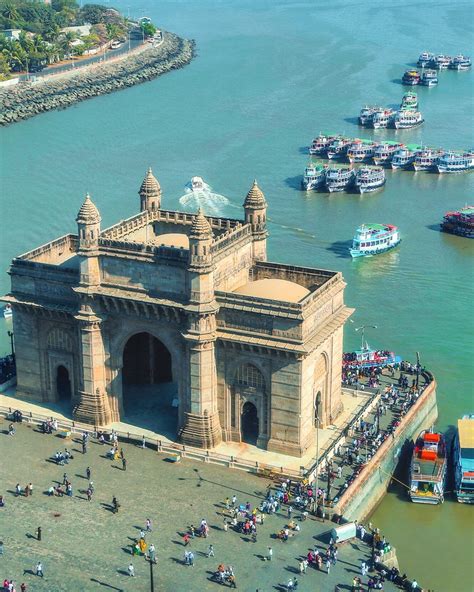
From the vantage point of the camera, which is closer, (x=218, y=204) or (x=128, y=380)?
(x=128, y=380)

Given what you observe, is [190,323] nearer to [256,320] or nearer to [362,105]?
[256,320]

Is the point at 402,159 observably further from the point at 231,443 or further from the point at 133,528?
the point at 133,528

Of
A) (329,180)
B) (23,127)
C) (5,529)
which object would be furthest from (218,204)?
(5,529)

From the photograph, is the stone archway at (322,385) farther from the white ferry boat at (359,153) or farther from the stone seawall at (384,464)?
the white ferry boat at (359,153)

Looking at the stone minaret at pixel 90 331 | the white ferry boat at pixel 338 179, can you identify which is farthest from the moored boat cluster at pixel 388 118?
the stone minaret at pixel 90 331

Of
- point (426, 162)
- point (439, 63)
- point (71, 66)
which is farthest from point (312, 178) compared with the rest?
point (439, 63)

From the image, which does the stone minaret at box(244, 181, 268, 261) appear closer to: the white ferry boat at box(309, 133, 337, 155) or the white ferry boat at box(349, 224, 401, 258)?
the white ferry boat at box(349, 224, 401, 258)
